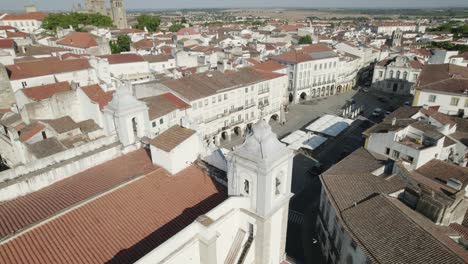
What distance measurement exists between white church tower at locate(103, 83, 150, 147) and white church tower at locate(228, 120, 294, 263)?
32.4 ft

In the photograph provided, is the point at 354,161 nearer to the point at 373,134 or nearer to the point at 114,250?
the point at 373,134

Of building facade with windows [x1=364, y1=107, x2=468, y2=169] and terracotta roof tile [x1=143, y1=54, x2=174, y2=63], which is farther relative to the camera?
terracotta roof tile [x1=143, y1=54, x2=174, y2=63]

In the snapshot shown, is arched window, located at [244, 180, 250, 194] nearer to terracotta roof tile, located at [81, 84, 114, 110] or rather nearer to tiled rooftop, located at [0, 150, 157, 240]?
tiled rooftop, located at [0, 150, 157, 240]

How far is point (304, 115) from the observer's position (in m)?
73.7

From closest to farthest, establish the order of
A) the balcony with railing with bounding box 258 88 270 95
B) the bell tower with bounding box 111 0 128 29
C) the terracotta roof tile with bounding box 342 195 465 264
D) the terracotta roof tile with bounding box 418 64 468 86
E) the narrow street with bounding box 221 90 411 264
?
the terracotta roof tile with bounding box 342 195 465 264 → the narrow street with bounding box 221 90 411 264 → the terracotta roof tile with bounding box 418 64 468 86 → the balcony with railing with bounding box 258 88 270 95 → the bell tower with bounding box 111 0 128 29

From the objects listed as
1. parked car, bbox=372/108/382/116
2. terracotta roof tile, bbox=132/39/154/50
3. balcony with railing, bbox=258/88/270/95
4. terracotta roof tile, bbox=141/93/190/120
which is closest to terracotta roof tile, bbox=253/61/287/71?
balcony with railing, bbox=258/88/270/95

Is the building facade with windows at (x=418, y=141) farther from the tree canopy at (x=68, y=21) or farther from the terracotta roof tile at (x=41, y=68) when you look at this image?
the tree canopy at (x=68, y=21)

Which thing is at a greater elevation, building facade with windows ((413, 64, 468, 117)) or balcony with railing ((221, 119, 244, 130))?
building facade with windows ((413, 64, 468, 117))

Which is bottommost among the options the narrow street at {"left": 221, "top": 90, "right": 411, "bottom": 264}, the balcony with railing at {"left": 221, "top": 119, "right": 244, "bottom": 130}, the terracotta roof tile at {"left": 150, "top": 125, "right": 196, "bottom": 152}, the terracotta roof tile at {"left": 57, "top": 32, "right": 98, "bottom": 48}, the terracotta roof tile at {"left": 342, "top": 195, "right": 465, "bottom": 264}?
the narrow street at {"left": 221, "top": 90, "right": 411, "bottom": 264}

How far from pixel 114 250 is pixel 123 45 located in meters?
101

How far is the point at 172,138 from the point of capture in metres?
21.9

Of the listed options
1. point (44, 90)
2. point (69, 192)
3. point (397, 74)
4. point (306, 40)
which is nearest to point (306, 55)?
point (397, 74)

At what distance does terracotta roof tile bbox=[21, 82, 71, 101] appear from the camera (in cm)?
4366

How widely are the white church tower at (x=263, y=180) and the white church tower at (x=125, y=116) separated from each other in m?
9.88
